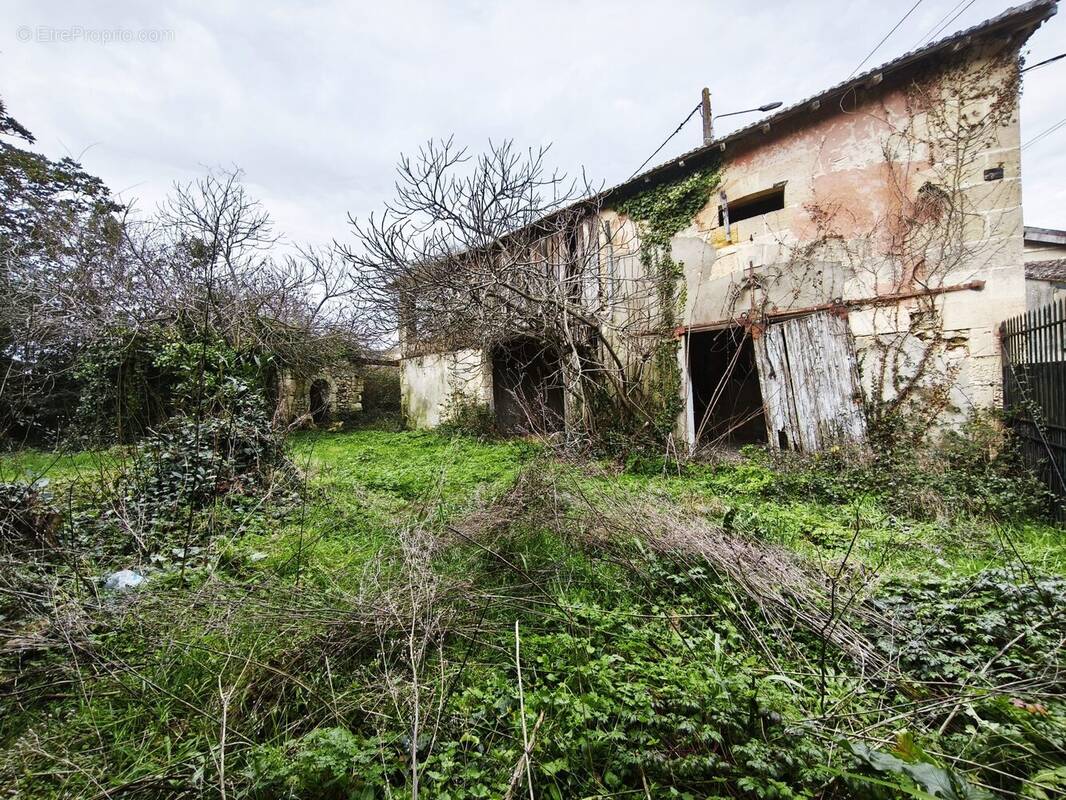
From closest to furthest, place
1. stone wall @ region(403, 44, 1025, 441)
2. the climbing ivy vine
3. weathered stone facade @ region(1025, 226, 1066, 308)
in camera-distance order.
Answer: stone wall @ region(403, 44, 1025, 441) → the climbing ivy vine → weathered stone facade @ region(1025, 226, 1066, 308)

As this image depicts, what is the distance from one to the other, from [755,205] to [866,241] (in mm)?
1918

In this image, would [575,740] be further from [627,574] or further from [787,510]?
[787,510]

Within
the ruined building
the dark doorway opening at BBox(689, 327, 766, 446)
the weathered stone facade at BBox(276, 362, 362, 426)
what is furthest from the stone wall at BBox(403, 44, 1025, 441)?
the weathered stone facade at BBox(276, 362, 362, 426)

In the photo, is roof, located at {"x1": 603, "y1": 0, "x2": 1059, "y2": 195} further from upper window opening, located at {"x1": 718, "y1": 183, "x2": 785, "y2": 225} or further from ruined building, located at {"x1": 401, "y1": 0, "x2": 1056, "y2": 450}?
upper window opening, located at {"x1": 718, "y1": 183, "x2": 785, "y2": 225}

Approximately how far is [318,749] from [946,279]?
7.70 m

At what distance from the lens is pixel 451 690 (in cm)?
167

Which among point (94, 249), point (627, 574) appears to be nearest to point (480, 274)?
point (627, 574)

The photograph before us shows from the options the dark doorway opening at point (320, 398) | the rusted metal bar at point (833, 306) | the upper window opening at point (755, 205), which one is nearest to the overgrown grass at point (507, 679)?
the rusted metal bar at point (833, 306)

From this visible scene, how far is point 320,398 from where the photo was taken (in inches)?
548

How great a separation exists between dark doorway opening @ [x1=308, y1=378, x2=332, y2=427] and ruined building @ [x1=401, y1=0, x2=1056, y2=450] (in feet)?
32.7

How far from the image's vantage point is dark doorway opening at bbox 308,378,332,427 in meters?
13.5

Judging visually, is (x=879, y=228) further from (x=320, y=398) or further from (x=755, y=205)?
(x=320, y=398)

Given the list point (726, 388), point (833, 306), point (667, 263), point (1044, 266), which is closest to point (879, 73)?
point (833, 306)

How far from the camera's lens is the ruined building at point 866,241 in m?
4.96
